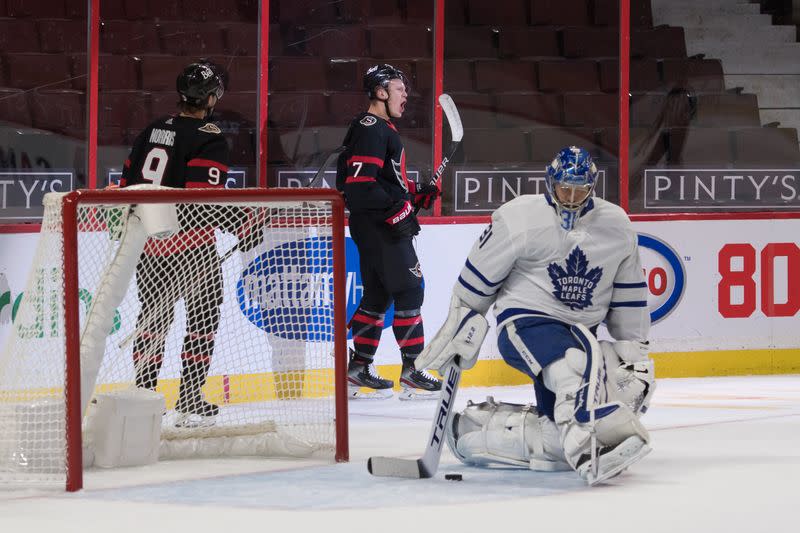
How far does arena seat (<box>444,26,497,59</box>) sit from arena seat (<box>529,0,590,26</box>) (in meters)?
0.28

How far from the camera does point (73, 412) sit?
12.3ft

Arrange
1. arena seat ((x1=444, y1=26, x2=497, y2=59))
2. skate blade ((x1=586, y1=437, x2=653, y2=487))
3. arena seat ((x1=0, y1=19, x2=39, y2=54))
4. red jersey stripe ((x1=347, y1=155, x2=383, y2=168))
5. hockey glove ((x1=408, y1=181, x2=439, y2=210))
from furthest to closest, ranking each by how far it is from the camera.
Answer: arena seat ((x1=444, y1=26, x2=497, y2=59)) → hockey glove ((x1=408, y1=181, x2=439, y2=210)) → red jersey stripe ((x1=347, y1=155, x2=383, y2=168)) → arena seat ((x1=0, y1=19, x2=39, y2=54)) → skate blade ((x1=586, y1=437, x2=653, y2=487))

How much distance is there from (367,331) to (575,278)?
2013 mm

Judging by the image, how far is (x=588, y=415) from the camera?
373cm

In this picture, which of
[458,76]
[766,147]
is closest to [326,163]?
[458,76]

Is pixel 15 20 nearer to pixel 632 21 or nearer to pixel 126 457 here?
pixel 126 457

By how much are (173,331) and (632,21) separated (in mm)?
3001

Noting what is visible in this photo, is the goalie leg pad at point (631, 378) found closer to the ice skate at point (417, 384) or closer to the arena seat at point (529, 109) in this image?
the ice skate at point (417, 384)

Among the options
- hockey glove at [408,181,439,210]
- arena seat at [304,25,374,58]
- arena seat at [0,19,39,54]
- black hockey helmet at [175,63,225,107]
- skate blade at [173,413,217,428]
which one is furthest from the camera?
arena seat at [304,25,374,58]

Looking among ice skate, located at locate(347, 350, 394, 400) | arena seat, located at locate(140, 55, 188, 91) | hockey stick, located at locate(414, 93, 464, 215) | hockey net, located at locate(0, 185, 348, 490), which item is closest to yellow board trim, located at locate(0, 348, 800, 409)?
hockey net, located at locate(0, 185, 348, 490)

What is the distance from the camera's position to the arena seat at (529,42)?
22.1ft

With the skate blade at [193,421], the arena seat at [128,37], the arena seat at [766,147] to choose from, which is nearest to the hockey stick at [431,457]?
the skate blade at [193,421]

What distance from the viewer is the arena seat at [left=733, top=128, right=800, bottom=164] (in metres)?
7.02

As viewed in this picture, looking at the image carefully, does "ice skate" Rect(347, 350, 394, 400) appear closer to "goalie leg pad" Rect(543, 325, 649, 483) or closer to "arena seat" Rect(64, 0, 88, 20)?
"arena seat" Rect(64, 0, 88, 20)
